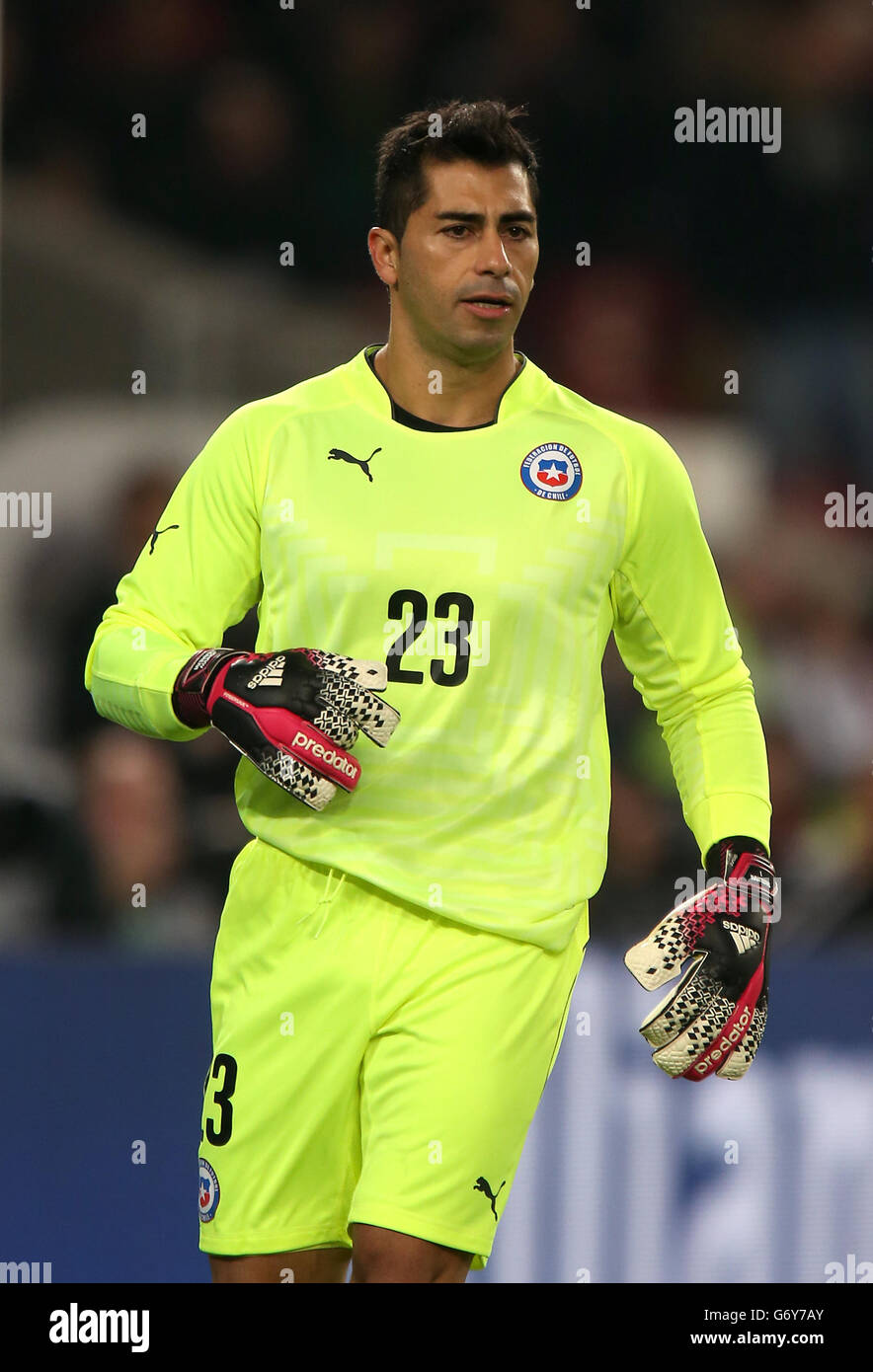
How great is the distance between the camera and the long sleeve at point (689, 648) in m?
2.79

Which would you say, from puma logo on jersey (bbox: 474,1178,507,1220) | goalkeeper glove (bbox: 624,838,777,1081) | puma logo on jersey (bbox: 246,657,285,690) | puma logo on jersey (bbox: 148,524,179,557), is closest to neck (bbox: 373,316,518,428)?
puma logo on jersey (bbox: 148,524,179,557)

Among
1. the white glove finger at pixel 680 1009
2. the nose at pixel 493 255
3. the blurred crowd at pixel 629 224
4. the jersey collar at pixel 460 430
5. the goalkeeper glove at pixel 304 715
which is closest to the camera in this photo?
the goalkeeper glove at pixel 304 715

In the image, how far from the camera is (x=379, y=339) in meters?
4.69

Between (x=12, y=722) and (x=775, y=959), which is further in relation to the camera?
(x=12, y=722)

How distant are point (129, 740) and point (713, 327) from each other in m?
1.93

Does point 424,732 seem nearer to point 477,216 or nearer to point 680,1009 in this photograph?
point 680,1009

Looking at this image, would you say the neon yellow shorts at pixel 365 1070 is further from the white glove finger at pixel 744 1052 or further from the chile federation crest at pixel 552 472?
the chile federation crest at pixel 552 472

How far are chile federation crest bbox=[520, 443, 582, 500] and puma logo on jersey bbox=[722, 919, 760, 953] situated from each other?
68cm

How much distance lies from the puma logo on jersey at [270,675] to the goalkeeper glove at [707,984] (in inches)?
25.1

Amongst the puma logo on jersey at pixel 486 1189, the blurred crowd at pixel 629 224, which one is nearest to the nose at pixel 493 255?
the puma logo on jersey at pixel 486 1189

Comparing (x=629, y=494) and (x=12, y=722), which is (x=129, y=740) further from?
(x=629, y=494)

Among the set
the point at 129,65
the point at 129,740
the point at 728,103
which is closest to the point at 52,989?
the point at 129,740

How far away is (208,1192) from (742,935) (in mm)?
868

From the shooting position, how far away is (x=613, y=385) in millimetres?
4781
